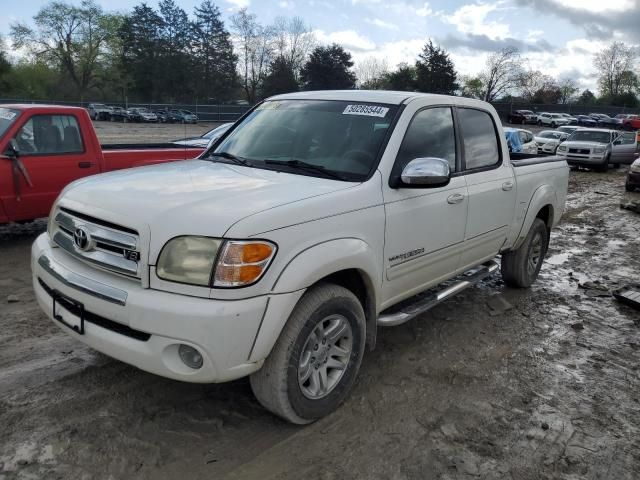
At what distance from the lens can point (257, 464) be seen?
286 cm

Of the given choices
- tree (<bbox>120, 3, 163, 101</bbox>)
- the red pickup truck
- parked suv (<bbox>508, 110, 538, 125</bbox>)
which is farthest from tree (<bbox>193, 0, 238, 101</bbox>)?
the red pickup truck

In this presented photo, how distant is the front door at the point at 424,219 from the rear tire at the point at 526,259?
1701 millimetres

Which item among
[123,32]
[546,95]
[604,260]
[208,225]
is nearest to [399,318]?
[208,225]

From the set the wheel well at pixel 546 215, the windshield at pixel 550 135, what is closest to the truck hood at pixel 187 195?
the wheel well at pixel 546 215

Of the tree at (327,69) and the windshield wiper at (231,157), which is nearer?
the windshield wiper at (231,157)

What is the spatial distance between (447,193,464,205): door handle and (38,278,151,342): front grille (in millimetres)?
2385

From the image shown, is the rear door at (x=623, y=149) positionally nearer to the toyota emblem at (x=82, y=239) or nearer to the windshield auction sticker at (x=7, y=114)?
the windshield auction sticker at (x=7, y=114)

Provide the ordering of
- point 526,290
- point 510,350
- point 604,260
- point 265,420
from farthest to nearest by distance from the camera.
→ point 604,260, point 526,290, point 510,350, point 265,420

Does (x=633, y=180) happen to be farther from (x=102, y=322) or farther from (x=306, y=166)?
(x=102, y=322)

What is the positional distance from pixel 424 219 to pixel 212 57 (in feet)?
229

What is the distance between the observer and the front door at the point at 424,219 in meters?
3.53

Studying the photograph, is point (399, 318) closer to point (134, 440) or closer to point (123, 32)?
point (134, 440)

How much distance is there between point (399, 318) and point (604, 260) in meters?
5.38

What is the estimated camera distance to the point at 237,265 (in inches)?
103
